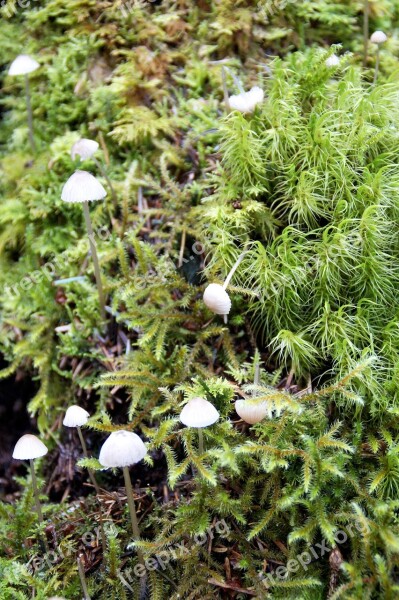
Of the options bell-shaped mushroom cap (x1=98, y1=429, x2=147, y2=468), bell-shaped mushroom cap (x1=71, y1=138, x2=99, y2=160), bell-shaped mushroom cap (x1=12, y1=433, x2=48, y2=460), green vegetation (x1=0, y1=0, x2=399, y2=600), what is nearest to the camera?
bell-shaped mushroom cap (x1=98, y1=429, x2=147, y2=468)

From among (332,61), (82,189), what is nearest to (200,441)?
(82,189)

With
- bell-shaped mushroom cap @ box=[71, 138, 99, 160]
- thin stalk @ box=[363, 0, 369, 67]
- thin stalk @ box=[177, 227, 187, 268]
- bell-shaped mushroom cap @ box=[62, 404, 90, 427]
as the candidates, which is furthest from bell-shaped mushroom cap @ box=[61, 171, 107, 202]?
thin stalk @ box=[363, 0, 369, 67]

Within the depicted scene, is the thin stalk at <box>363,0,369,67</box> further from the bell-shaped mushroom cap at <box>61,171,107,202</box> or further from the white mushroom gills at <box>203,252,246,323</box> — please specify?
the bell-shaped mushroom cap at <box>61,171,107,202</box>

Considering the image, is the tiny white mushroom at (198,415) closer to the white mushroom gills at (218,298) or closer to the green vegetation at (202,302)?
the green vegetation at (202,302)

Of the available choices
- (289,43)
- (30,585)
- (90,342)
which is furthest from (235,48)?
(30,585)

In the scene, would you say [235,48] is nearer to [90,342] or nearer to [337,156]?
[337,156]
